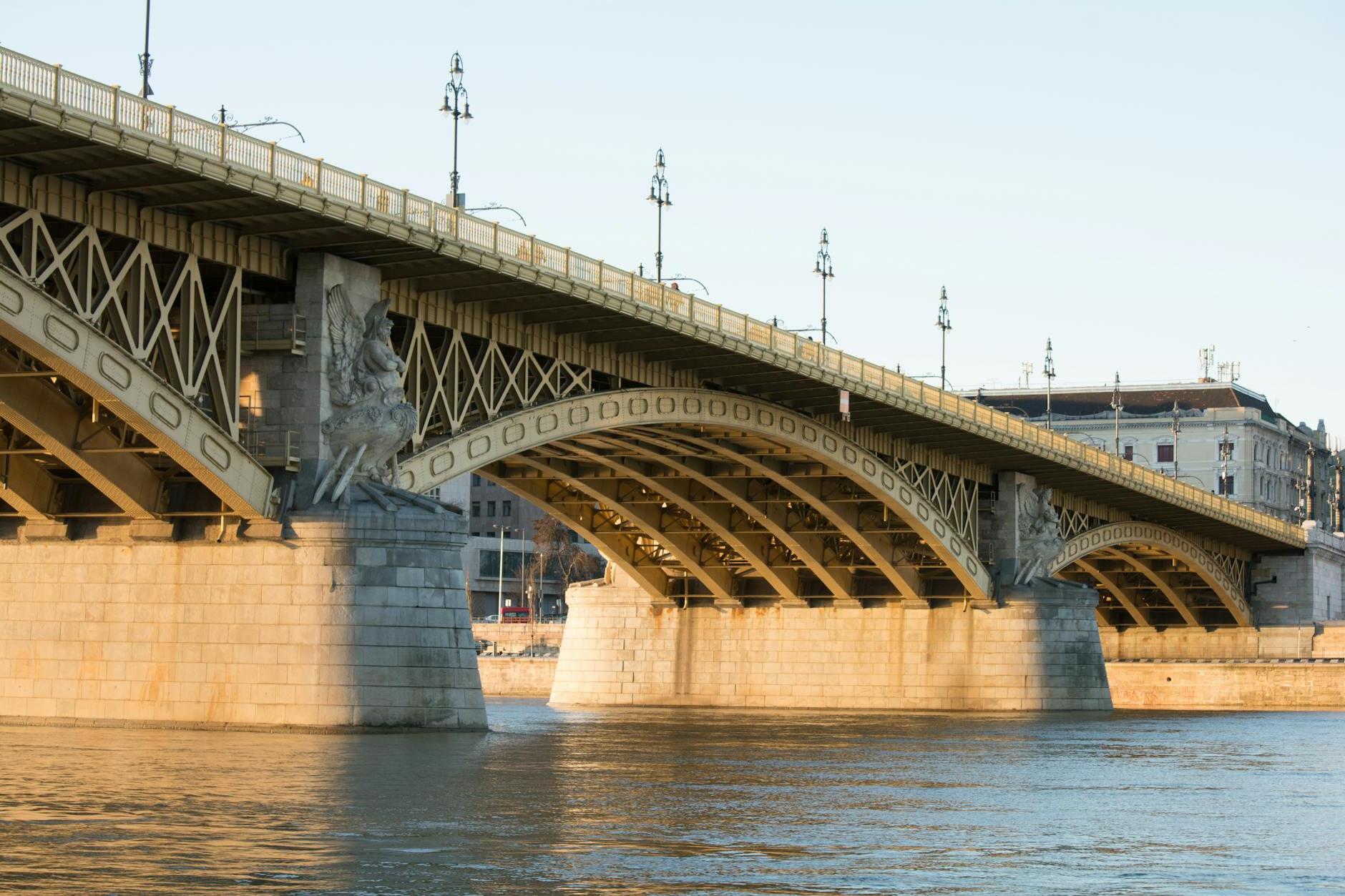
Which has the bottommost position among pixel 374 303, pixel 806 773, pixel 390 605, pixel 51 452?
pixel 806 773

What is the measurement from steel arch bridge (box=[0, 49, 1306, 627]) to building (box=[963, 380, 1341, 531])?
207 feet

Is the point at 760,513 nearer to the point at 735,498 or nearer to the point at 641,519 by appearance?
the point at 735,498

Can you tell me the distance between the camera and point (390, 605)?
41281 millimetres

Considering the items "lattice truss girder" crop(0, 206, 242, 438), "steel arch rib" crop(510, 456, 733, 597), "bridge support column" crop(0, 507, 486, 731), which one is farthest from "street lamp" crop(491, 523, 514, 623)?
"lattice truss girder" crop(0, 206, 242, 438)

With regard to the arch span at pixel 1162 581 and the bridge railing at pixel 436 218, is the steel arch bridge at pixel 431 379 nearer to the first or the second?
the bridge railing at pixel 436 218

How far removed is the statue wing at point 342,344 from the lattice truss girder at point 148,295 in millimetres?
2152

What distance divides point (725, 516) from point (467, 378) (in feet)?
86.5

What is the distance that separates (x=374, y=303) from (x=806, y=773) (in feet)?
47.3

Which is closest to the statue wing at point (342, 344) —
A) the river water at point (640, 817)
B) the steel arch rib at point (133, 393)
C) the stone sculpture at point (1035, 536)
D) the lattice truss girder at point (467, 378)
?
the lattice truss girder at point (467, 378)

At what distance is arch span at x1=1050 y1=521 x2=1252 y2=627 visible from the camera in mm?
101312

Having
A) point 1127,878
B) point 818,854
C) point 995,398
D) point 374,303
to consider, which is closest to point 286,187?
point 374,303

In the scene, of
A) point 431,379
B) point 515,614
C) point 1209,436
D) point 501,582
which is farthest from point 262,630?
point 1209,436

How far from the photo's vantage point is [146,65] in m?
39.8

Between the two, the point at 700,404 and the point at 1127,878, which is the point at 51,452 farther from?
the point at 1127,878
